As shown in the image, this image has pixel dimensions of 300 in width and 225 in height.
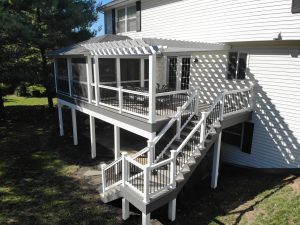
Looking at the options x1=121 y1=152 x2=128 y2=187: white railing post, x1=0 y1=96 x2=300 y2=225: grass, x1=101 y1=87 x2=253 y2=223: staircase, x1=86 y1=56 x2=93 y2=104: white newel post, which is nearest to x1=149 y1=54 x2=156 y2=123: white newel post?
x1=101 y1=87 x2=253 y2=223: staircase

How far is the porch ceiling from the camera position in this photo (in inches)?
284

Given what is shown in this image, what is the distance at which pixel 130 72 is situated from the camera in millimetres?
14250

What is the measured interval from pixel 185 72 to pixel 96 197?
26.7 ft

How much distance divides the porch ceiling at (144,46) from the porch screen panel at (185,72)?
104 inches

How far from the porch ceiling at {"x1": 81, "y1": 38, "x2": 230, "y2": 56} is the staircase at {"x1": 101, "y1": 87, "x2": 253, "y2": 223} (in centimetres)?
195

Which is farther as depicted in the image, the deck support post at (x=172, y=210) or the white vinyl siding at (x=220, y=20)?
the white vinyl siding at (x=220, y=20)

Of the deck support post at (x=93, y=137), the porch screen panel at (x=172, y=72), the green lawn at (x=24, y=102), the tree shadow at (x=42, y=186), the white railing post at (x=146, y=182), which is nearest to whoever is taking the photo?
the white railing post at (x=146, y=182)

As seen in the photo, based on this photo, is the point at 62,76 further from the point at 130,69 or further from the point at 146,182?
the point at 146,182

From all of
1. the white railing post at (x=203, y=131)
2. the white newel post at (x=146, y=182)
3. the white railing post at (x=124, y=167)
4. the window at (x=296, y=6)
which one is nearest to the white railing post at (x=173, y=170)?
the white newel post at (x=146, y=182)

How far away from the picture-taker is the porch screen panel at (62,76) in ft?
49.7

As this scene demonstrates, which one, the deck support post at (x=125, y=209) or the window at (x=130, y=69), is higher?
the window at (x=130, y=69)

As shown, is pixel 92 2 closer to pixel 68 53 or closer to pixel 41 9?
pixel 41 9

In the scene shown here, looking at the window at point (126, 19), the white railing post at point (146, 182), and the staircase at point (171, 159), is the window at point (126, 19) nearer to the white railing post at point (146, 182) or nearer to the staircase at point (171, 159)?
the staircase at point (171, 159)

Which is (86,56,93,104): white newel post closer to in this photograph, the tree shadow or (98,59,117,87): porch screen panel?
(98,59,117,87): porch screen panel
